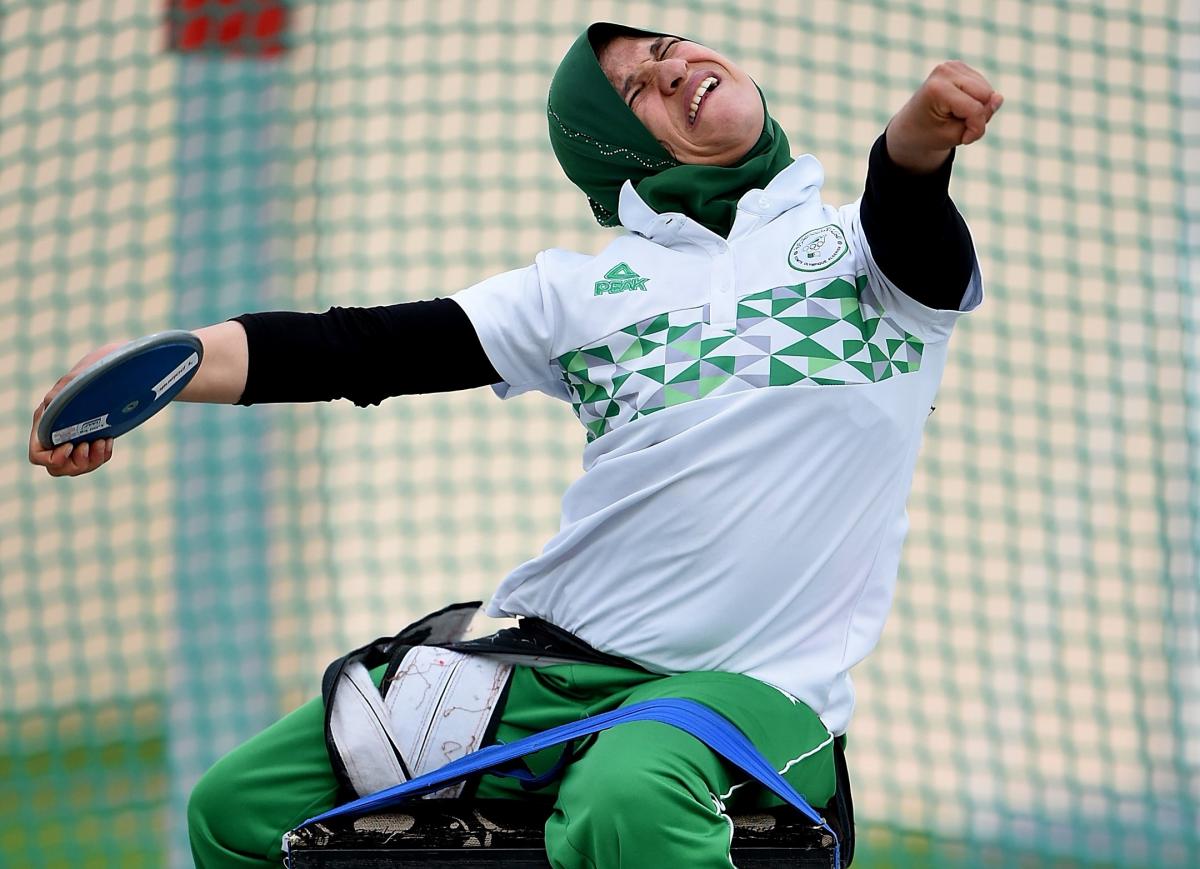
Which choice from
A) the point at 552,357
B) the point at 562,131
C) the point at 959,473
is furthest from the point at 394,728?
the point at 959,473

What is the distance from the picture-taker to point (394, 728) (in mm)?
1488

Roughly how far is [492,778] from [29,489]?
6.82 feet

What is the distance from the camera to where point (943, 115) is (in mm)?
1287

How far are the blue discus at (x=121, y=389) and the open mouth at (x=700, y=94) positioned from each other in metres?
0.54

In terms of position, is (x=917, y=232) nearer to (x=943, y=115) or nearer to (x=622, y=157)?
(x=943, y=115)

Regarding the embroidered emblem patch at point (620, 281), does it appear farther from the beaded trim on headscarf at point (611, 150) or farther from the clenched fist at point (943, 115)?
the clenched fist at point (943, 115)

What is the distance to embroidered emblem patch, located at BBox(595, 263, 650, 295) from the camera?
1531 millimetres

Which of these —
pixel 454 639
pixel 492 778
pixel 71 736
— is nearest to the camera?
pixel 492 778

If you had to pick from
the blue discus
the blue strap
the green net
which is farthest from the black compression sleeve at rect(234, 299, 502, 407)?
the green net

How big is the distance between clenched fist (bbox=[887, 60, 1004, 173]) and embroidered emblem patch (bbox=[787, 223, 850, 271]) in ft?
0.53

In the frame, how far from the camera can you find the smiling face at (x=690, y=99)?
5.15ft

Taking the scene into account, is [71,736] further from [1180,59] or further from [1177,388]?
[1180,59]

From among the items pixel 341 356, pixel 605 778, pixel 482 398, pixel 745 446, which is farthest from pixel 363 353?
pixel 482 398

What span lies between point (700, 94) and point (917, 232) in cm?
31
